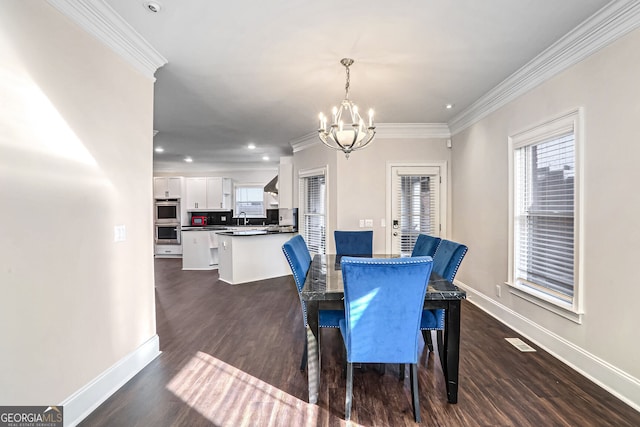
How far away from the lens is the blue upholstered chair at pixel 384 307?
1698 millimetres

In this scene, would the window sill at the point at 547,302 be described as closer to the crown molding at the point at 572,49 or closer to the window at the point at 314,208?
the crown molding at the point at 572,49

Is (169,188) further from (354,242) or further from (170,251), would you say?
(354,242)

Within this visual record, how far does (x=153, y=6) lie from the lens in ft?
6.29

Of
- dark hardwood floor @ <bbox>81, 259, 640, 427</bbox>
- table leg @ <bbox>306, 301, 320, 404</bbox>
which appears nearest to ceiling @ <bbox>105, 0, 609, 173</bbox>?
table leg @ <bbox>306, 301, 320, 404</bbox>

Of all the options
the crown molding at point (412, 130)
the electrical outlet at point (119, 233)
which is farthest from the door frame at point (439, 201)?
the electrical outlet at point (119, 233)

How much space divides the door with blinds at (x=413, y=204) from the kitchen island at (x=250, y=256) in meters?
2.07

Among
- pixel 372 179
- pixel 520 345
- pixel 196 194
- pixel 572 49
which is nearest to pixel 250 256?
pixel 372 179

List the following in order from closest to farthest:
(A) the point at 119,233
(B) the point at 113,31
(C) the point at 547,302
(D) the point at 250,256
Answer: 1. (B) the point at 113,31
2. (A) the point at 119,233
3. (C) the point at 547,302
4. (D) the point at 250,256

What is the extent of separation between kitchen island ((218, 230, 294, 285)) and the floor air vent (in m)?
3.85

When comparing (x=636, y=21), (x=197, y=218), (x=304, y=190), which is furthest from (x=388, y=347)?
(x=197, y=218)

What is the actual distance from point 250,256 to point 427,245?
3.28 metres

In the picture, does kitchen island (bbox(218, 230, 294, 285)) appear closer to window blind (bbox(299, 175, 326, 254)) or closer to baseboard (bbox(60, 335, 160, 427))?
window blind (bbox(299, 175, 326, 254))

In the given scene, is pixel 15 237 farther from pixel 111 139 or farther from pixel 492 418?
pixel 492 418

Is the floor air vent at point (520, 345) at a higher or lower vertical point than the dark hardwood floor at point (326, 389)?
higher
